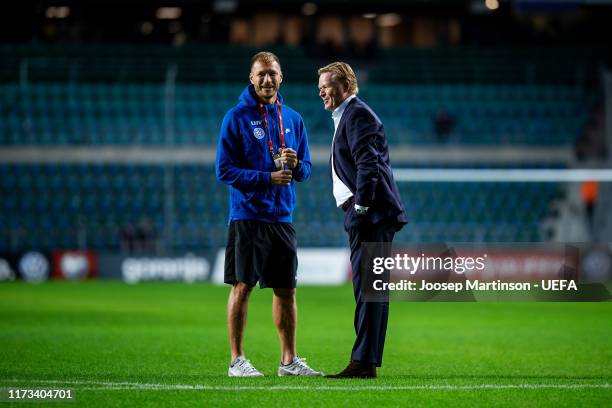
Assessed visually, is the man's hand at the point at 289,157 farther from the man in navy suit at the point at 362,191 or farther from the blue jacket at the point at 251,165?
the man in navy suit at the point at 362,191

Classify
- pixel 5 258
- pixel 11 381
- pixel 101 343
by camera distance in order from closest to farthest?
pixel 11 381 → pixel 101 343 → pixel 5 258

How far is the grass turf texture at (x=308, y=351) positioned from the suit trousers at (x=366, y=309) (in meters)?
0.24

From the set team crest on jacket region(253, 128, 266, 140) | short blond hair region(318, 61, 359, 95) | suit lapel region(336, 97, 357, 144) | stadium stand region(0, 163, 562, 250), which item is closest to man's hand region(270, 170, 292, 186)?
team crest on jacket region(253, 128, 266, 140)

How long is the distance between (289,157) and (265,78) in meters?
0.65

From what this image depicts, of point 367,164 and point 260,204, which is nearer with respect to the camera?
point 367,164

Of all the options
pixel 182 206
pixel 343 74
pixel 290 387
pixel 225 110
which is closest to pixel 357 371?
pixel 290 387

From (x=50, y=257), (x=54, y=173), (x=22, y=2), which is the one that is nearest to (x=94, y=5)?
(x=22, y=2)

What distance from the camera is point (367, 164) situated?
321 inches

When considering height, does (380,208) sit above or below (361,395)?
above

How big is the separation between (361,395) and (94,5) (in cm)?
3338

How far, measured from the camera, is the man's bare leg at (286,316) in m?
8.63

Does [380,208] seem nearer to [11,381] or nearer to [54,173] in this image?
[11,381]

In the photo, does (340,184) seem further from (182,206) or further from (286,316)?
(182,206)

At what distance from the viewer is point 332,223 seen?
98.8 feet
